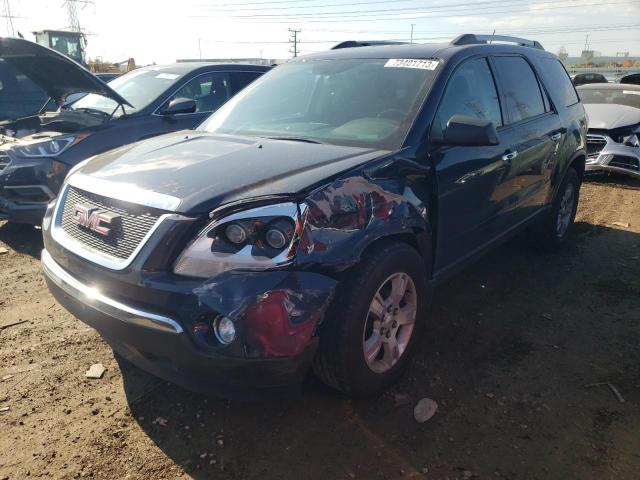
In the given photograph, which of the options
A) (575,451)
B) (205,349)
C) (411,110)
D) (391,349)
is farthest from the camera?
(411,110)

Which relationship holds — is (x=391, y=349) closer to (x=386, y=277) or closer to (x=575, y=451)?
(x=386, y=277)

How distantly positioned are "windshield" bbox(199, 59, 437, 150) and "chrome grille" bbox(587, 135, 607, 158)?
6418 millimetres

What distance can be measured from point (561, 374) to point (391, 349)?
1.11 meters

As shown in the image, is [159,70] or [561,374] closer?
[561,374]

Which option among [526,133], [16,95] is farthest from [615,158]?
[16,95]

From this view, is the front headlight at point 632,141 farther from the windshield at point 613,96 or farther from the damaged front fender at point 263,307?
the damaged front fender at point 263,307

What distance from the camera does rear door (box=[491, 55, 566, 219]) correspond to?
12.9 feet

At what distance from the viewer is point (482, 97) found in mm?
3676

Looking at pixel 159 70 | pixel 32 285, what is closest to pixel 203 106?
pixel 159 70

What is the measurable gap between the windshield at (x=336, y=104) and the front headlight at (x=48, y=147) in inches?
81.4

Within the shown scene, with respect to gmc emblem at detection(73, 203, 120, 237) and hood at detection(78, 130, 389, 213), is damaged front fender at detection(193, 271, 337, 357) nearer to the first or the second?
hood at detection(78, 130, 389, 213)

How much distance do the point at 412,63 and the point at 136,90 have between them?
3.95 metres

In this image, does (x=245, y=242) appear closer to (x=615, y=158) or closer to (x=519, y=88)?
(x=519, y=88)

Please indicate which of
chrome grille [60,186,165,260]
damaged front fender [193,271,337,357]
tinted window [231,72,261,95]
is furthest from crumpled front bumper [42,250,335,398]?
tinted window [231,72,261,95]
